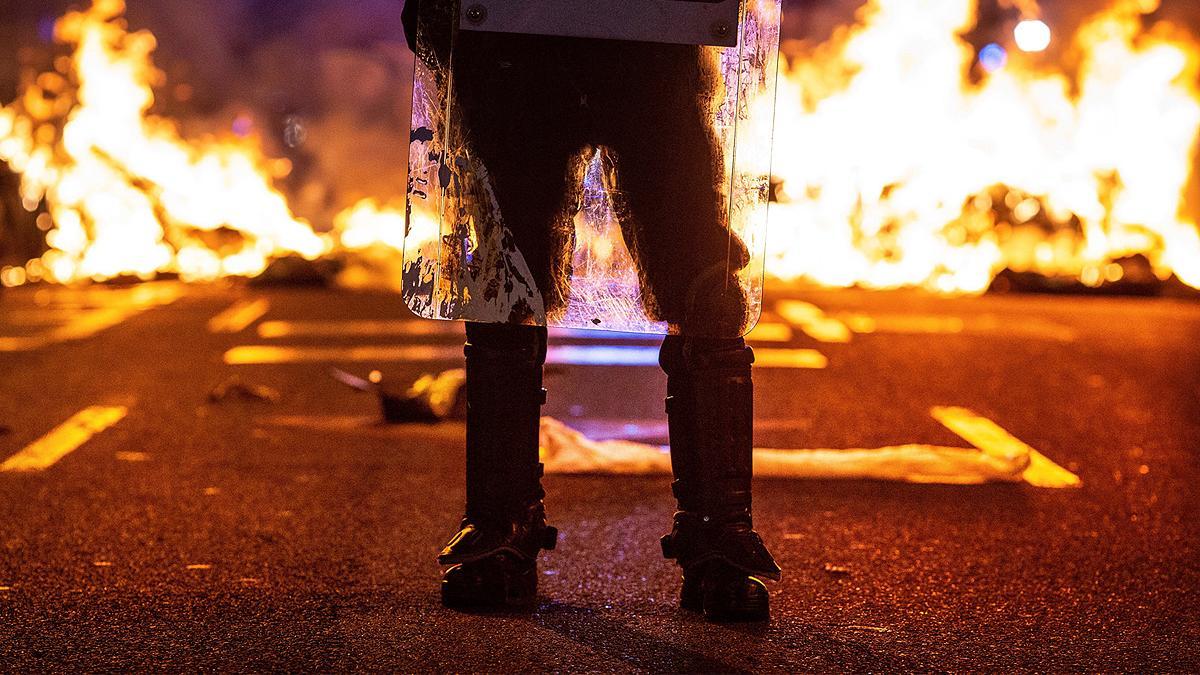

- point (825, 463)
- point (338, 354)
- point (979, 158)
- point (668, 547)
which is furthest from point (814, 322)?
point (979, 158)

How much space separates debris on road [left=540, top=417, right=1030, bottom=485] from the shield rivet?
7.54ft

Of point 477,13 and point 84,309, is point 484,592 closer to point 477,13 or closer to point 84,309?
point 477,13

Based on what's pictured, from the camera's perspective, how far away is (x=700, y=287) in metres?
3.39

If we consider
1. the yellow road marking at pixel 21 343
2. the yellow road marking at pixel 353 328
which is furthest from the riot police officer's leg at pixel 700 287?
the yellow road marking at pixel 353 328

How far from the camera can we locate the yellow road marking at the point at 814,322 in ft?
38.1

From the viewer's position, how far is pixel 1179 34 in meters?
30.2

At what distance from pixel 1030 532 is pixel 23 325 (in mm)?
10186

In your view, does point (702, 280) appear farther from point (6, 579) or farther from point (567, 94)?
point (6, 579)

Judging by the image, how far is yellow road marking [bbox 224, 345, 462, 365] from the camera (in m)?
9.66

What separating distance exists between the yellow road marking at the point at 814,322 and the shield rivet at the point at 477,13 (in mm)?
8059

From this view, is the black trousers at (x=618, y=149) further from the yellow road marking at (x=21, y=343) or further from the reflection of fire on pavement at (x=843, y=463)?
the yellow road marking at (x=21, y=343)

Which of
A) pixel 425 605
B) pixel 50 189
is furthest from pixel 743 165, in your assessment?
pixel 50 189

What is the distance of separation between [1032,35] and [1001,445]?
26556 mm

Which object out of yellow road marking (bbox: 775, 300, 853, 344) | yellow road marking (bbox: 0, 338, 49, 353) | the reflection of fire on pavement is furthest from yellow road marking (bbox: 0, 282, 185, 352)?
the reflection of fire on pavement
